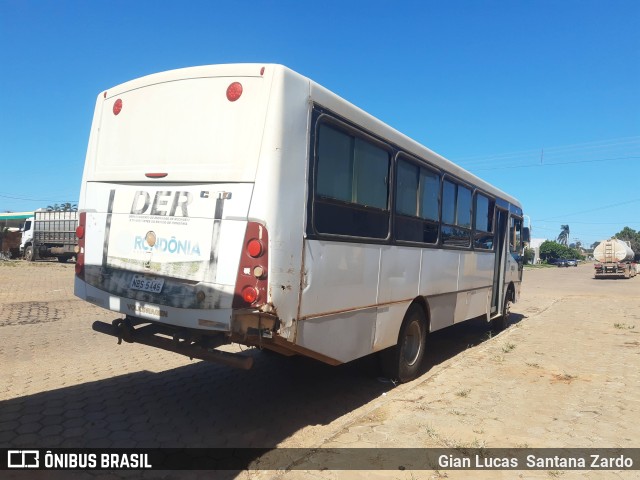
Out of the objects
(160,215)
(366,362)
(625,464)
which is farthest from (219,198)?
(625,464)

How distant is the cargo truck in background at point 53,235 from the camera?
25.8 meters

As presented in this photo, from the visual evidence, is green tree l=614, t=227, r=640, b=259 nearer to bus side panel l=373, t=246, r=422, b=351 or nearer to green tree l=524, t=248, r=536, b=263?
green tree l=524, t=248, r=536, b=263

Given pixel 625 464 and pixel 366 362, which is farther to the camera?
pixel 366 362

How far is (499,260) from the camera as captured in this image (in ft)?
33.8

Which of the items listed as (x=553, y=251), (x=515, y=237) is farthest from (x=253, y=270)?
(x=553, y=251)

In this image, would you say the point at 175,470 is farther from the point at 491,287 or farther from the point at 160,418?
the point at 491,287

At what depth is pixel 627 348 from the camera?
27.7 feet

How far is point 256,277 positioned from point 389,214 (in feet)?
7.21

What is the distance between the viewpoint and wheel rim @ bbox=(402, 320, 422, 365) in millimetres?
6241

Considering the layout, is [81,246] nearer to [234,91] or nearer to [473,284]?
[234,91]

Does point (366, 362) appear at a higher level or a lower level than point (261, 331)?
lower

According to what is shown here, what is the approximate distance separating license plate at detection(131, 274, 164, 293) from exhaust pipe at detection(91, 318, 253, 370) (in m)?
0.49

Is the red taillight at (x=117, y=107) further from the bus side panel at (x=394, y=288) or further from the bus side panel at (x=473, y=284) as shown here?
the bus side panel at (x=473, y=284)

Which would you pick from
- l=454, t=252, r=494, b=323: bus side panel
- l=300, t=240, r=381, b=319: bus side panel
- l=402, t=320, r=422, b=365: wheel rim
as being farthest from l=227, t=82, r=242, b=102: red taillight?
l=454, t=252, r=494, b=323: bus side panel
